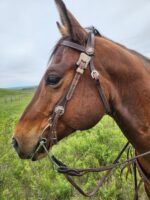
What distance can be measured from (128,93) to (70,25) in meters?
0.90

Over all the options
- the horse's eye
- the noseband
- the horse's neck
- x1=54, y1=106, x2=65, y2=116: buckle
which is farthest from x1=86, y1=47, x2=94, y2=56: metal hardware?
x1=54, y1=106, x2=65, y2=116: buckle

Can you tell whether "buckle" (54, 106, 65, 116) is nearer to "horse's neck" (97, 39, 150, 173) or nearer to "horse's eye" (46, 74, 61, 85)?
"horse's eye" (46, 74, 61, 85)

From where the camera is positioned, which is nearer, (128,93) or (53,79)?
(53,79)

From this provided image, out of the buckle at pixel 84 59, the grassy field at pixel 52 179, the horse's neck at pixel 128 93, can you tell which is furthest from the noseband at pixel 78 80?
the grassy field at pixel 52 179

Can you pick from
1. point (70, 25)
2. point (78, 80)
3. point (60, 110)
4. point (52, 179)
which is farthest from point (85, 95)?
point (52, 179)

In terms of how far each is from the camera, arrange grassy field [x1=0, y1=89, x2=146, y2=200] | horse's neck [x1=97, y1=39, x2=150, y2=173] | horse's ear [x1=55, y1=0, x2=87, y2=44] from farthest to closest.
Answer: grassy field [x1=0, y1=89, x2=146, y2=200]
horse's neck [x1=97, y1=39, x2=150, y2=173]
horse's ear [x1=55, y1=0, x2=87, y2=44]

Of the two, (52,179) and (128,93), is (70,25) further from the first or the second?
(52,179)

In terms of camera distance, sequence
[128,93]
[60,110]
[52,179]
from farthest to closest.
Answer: [52,179] < [128,93] < [60,110]

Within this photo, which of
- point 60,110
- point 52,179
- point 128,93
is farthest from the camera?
point 52,179

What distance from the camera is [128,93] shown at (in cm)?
314

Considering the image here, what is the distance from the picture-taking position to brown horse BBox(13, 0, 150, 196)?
301 centimetres

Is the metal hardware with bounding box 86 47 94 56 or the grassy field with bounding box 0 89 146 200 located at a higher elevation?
the metal hardware with bounding box 86 47 94 56

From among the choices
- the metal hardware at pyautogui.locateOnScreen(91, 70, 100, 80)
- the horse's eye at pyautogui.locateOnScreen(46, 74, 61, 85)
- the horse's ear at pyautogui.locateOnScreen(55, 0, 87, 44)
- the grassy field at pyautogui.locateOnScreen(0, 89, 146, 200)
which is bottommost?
the grassy field at pyautogui.locateOnScreen(0, 89, 146, 200)

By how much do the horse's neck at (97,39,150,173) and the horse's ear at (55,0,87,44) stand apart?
226mm
